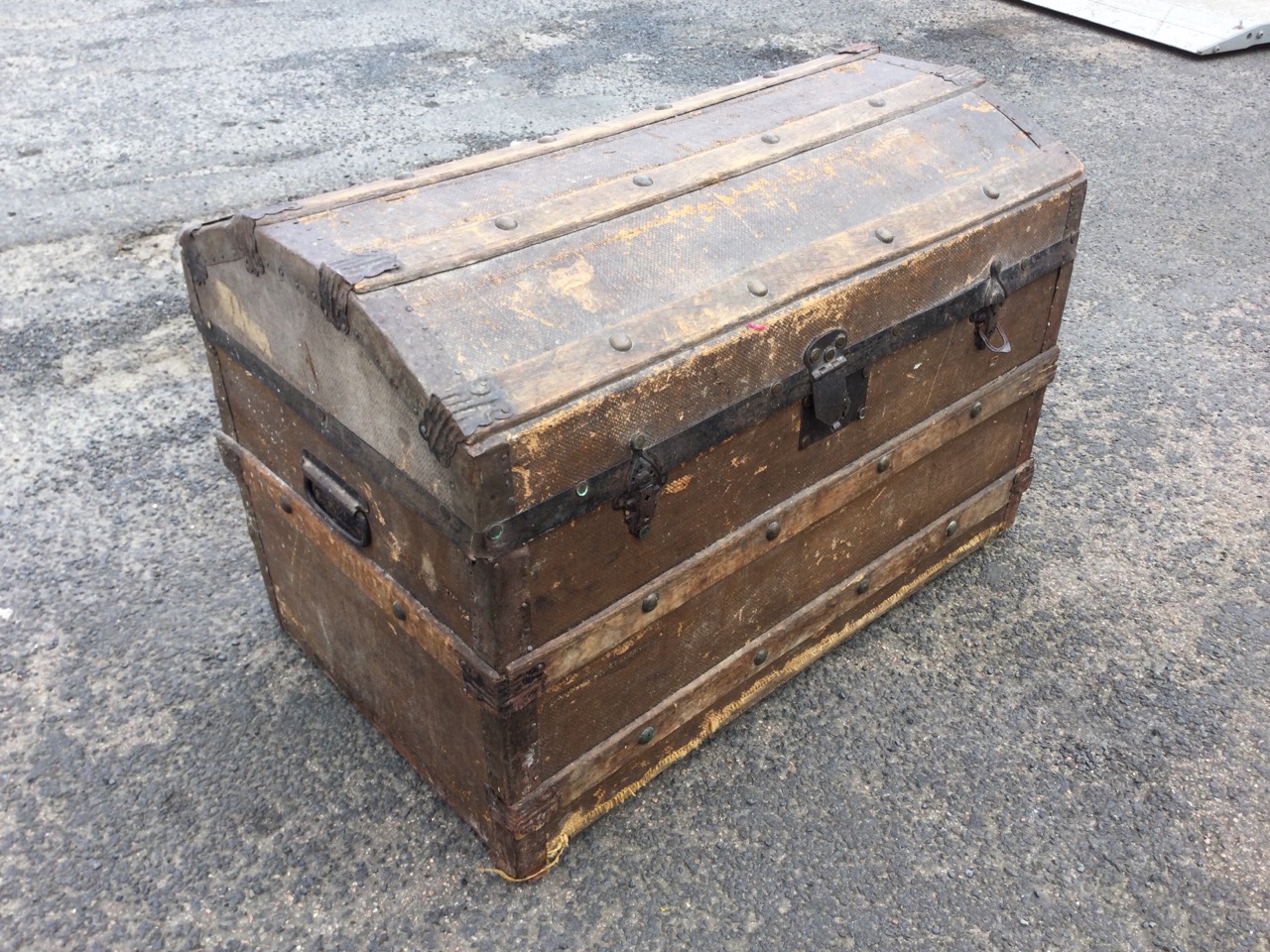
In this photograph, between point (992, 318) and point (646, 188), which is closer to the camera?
point (646, 188)

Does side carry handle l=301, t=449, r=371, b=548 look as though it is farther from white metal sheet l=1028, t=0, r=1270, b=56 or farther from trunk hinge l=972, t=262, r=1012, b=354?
white metal sheet l=1028, t=0, r=1270, b=56

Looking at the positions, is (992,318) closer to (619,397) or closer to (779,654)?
(779,654)

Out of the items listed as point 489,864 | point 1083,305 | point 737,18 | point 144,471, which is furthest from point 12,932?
point 737,18

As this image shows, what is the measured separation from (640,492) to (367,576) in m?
0.58

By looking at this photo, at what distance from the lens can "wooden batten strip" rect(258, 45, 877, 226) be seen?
1.96 metres

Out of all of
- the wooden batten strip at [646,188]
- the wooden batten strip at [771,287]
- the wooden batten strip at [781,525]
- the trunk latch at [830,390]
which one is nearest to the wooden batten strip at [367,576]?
the wooden batten strip at [781,525]

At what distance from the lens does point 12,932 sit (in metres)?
1.97

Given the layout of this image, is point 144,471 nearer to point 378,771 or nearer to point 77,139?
point 378,771

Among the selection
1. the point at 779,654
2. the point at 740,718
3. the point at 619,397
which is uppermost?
the point at 619,397

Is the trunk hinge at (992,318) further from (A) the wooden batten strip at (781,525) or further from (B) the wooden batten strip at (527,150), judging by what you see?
(B) the wooden batten strip at (527,150)

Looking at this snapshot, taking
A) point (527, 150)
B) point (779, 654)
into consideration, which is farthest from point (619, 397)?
point (779, 654)

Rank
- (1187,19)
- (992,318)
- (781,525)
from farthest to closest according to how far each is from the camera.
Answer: (1187,19) → (992,318) → (781,525)

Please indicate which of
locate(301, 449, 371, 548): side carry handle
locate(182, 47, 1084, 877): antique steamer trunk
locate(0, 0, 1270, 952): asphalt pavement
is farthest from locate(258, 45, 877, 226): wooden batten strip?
locate(0, 0, 1270, 952): asphalt pavement

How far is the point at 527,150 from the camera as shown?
2.22 meters
